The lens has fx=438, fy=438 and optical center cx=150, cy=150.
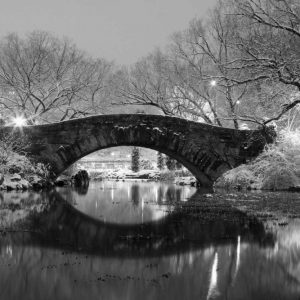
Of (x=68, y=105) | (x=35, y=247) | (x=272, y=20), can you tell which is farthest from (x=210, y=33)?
(x=35, y=247)

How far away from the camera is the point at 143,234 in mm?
8422

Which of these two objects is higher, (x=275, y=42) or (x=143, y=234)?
(x=275, y=42)

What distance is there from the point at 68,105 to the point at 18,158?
15.2m

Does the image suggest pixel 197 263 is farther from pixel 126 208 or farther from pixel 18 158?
pixel 18 158

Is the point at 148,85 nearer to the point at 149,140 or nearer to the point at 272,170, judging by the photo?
the point at 149,140

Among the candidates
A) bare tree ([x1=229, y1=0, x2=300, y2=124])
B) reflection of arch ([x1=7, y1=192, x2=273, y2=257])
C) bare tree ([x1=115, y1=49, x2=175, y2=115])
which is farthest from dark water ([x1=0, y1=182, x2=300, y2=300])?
bare tree ([x1=115, y1=49, x2=175, y2=115])

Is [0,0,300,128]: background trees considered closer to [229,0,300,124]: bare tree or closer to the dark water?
[229,0,300,124]: bare tree

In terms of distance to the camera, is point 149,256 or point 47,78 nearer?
point 149,256

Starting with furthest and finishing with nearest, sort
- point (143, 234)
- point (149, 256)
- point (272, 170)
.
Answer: point (272, 170) < point (143, 234) < point (149, 256)

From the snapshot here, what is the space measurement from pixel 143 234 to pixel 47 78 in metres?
28.9

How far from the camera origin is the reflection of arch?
7.09m

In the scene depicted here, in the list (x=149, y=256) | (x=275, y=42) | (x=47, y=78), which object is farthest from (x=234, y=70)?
(x=149, y=256)

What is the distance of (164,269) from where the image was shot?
5727 mm

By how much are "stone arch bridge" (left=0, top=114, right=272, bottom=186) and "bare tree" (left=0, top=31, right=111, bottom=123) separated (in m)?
9.97
